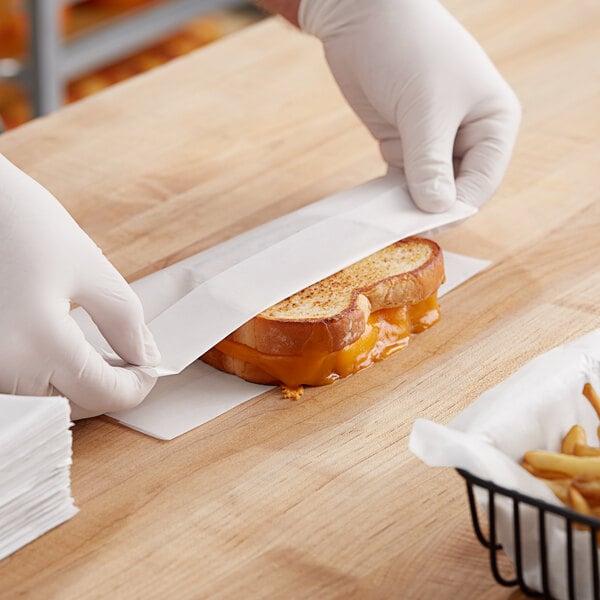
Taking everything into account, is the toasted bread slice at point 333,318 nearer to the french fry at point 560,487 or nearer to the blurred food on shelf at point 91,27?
the french fry at point 560,487

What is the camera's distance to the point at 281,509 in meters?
1.21

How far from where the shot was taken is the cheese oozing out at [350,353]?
1433 millimetres

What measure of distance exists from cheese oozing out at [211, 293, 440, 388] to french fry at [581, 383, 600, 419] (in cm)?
39

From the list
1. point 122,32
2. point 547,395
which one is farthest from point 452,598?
point 122,32

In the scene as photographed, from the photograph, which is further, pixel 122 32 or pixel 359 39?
pixel 122 32

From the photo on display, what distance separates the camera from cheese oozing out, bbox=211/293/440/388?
1433 mm

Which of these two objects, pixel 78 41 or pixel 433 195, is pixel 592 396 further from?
pixel 78 41

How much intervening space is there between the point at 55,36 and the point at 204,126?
192cm

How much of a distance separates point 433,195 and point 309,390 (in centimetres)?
40

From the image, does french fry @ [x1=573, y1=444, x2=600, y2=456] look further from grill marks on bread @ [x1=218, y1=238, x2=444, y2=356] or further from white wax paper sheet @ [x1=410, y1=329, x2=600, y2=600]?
grill marks on bread @ [x1=218, y1=238, x2=444, y2=356]

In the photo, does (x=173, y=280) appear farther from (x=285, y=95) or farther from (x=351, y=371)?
(x=285, y=95)

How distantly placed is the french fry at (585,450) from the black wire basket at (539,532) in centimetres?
8

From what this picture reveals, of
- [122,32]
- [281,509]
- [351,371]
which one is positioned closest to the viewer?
[281,509]

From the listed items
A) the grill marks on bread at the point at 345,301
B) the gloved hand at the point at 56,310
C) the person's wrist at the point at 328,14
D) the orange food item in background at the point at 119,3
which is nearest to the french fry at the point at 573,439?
the grill marks on bread at the point at 345,301
